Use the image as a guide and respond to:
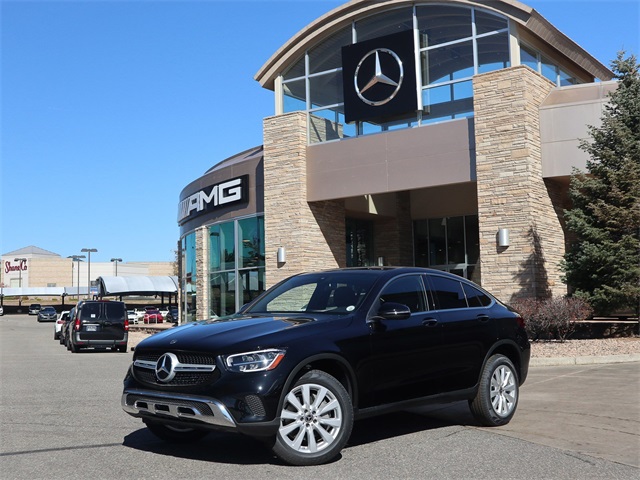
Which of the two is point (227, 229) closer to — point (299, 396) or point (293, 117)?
point (293, 117)

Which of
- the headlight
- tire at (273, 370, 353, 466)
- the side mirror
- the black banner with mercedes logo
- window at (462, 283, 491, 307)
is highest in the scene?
the black banner with mercedes logo

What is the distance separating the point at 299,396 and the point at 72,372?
1048 centimetres

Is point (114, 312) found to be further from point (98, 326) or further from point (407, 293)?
point (407, 293)

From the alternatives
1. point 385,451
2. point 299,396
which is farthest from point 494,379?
point 299,396

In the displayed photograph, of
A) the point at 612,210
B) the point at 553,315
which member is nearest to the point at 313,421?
the point at 553,315

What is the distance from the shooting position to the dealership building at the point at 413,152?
20.8 meters

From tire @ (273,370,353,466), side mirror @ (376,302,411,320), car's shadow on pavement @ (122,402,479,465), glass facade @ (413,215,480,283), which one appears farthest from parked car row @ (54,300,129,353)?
tire @ (273,370,353,466)

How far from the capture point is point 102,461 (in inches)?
244

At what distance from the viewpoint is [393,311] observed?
6.66 metres

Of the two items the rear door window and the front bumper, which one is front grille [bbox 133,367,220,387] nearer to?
the front bumper

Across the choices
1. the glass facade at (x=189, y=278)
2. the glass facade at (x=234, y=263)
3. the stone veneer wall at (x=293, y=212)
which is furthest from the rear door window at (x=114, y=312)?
the glass facade at (x=189, y=278)

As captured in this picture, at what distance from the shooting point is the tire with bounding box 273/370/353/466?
233 inches

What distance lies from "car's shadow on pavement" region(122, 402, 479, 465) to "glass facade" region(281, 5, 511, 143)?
15.0m

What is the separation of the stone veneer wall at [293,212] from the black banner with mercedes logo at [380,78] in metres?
2.17
